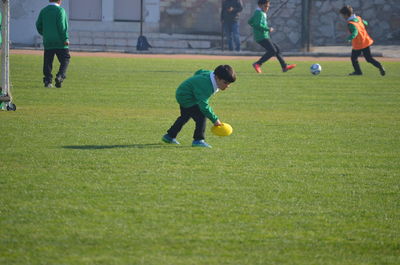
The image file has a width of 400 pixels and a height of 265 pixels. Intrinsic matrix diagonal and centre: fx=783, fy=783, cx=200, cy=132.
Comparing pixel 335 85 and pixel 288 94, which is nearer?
pixel 288 94

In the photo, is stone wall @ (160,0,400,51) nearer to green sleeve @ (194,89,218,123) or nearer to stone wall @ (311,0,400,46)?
stone wall @ (311,0,400,46)

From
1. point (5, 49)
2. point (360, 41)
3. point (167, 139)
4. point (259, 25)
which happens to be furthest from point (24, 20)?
point (167, 139)

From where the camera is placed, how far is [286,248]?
4.90m

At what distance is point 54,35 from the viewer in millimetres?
14398

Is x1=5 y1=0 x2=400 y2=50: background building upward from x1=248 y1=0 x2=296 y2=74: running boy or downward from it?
downward

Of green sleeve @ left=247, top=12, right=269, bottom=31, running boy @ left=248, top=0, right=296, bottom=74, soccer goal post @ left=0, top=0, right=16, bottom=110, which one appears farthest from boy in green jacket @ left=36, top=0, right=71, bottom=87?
green sleeve @ left=247, top=12, right=269, bottom=31

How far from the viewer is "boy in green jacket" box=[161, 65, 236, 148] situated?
803 centimetres

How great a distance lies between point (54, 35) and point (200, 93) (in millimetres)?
6989

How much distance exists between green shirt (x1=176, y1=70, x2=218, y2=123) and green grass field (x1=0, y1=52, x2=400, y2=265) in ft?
1.45

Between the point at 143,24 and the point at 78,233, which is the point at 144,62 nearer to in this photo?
the point at 143,24

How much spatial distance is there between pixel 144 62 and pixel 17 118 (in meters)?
12.1

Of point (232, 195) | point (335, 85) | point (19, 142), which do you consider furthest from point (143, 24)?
point (232, 195)

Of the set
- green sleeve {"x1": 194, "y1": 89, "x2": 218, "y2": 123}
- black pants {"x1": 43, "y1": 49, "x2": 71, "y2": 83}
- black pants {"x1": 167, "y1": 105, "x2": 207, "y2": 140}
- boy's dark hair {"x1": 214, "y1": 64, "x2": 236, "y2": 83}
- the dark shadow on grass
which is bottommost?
black pants {"x1": 43, "y1": 49, "x2": 71, "y2": 83}

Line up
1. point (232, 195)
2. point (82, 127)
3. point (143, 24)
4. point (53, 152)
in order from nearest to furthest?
point (232, 195) < point (53, 152) < point (82, 127) < point (143, 24)
